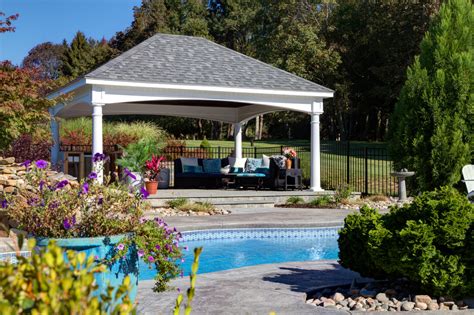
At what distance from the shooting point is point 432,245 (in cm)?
502

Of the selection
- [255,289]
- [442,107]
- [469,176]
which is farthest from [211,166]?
[255,289]

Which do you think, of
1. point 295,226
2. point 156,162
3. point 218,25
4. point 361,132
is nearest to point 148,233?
point 295,226

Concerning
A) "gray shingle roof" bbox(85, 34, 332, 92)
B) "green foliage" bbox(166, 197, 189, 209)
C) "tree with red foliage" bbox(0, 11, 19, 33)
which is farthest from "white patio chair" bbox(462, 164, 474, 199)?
"tree with red foliage" bbox(0, 11, 19, 33)

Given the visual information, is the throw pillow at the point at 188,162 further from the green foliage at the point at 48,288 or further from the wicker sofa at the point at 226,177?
the green foliage at the point at 48,288

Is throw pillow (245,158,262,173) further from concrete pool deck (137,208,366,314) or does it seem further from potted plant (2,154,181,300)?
potted plant (2,154,181,300)

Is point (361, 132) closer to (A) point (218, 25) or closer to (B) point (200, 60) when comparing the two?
(A) point (218, 25)

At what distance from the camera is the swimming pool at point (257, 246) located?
9.63 metres

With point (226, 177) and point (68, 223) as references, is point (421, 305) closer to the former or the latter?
point (68, 223)

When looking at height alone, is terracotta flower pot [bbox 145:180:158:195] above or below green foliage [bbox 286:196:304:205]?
above

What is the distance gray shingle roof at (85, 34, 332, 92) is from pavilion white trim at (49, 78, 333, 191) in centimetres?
16

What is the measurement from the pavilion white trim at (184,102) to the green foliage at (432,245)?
1010cm

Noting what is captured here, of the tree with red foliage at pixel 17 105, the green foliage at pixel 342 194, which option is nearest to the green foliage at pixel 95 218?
the tree with red foliage at pixel 17 105

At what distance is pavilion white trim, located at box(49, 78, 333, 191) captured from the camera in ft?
47.9

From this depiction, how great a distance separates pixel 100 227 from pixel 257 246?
658 centimetres
